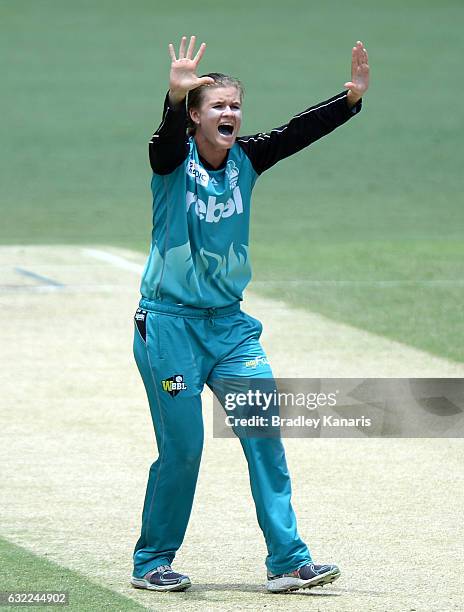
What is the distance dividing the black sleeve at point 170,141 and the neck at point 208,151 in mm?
177

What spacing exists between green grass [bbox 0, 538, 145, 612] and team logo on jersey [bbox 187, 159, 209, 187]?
5.58ft

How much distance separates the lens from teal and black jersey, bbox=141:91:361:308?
6355mm

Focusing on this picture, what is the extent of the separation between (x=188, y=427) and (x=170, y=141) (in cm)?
116

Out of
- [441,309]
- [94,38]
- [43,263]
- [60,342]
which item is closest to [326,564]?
[60,342]

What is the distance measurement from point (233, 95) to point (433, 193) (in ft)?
49.6

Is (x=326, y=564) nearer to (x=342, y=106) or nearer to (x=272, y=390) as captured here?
(x=272, y=390)

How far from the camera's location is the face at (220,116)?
6422 millimetres

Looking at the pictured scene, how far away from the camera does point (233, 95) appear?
6469 mm

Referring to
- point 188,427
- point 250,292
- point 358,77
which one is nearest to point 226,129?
point 358,77

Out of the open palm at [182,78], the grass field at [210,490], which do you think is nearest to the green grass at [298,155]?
the grass field at [210,490]

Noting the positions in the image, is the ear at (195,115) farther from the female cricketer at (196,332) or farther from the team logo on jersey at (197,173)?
the team logo on jersey at (197,173)

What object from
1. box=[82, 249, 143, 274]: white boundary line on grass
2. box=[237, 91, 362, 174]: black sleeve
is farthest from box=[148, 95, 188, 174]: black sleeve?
box=[82, 249, 143, 274]: white boundary line on grass

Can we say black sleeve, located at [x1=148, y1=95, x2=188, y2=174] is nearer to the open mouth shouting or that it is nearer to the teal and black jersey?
the teal and black jersey

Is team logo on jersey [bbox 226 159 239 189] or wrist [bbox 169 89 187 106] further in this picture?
team logo on jersey [bbox 226 159 239 189]
